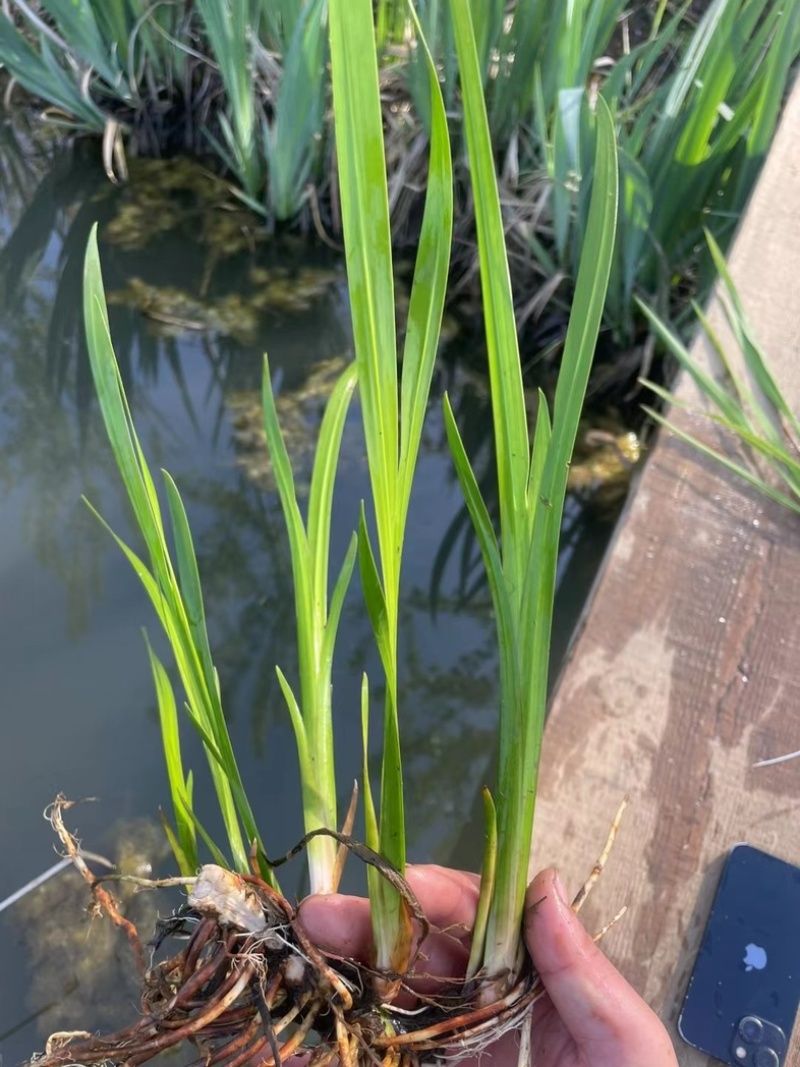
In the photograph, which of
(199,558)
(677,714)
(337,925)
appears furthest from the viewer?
(199,558)

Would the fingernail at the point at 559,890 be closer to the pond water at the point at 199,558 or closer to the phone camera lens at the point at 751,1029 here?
the phone camera lens at the point at 751,1029

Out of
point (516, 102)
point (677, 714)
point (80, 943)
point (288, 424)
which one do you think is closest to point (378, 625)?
point (677, 714)

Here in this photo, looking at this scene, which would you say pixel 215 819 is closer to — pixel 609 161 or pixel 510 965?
pixel 510 965

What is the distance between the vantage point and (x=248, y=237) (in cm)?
189

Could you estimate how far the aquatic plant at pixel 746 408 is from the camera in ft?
3.31

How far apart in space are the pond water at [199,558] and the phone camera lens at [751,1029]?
0.38 metres

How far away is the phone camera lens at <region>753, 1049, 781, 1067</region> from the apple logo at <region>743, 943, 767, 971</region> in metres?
0.07

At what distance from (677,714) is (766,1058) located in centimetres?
34

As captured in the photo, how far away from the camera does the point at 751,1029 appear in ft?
2.38

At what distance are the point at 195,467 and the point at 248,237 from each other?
0.78m

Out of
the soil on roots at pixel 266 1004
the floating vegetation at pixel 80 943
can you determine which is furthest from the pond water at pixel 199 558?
the soil on roots at pixel 266 1004

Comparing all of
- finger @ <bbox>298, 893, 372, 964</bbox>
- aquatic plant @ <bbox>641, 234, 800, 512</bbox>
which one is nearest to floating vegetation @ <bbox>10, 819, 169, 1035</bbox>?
finger @ <bbox>298, 893, 372, 964</bbox>

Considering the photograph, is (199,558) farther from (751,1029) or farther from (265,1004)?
(751,1029)

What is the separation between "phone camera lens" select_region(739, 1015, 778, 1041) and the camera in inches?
28.4
